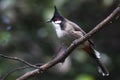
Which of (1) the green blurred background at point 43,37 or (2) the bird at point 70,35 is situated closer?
(2) the bird at point 70,35

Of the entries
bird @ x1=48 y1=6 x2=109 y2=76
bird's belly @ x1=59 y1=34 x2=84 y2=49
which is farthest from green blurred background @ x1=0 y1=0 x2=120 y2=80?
bird's belly @ x1=59 y1=34 x2=84 y2=49

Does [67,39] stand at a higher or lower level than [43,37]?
higher

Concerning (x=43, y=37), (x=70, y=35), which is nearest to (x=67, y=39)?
(x=70, y=35)

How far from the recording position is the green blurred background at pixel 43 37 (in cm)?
483

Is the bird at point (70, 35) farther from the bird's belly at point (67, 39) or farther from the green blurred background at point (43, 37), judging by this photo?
the green blurred background at point (43, 37)

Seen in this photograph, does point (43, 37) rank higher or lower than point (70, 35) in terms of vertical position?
lower

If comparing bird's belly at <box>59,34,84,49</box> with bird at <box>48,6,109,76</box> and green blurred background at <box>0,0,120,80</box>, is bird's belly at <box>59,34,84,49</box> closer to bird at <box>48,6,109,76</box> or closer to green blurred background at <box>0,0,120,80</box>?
bird at <box>48,6,109,76</box>

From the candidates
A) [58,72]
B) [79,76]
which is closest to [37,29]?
[58,72]

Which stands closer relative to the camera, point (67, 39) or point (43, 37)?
point (67, 39)

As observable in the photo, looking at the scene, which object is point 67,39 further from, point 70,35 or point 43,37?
point 43,37

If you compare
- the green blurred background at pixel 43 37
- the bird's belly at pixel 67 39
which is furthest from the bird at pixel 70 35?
the green blurred background at pixel 43 37

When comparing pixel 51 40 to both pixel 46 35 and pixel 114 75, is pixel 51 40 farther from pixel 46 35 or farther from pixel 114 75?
pixel 114 75

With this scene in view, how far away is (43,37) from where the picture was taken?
523cm

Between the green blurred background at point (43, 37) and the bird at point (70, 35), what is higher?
the bird at point (70, 35)
